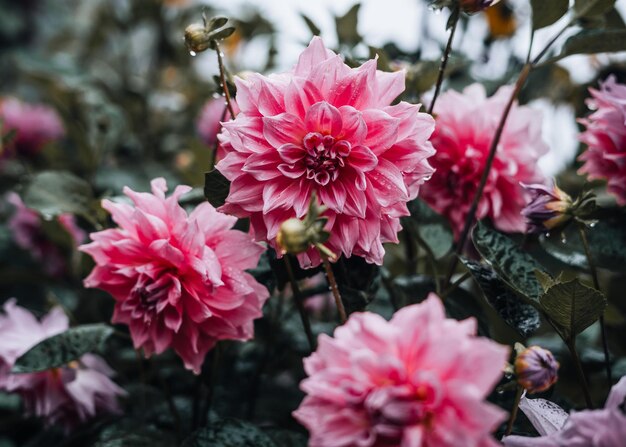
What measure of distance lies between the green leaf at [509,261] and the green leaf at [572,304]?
0.08 ft

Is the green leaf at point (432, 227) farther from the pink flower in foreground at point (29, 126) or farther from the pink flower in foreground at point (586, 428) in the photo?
the pink flower in foreground at point (29, 126)

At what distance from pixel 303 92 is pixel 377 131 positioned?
73 millimetres

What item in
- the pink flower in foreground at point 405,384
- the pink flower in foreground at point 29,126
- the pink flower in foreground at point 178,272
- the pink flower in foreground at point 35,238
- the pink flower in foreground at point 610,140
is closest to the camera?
the pink flower in foreground at point 405,384

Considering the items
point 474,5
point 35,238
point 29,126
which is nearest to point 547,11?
point 474,5

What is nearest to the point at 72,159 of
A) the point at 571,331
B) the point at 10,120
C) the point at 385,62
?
the point at 10,120

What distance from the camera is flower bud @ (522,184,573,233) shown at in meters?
0.64

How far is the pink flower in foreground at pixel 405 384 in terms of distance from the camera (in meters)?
0.39

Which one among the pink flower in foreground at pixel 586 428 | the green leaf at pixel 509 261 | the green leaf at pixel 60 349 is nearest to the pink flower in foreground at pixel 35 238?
the green leaf at pixel 60 349

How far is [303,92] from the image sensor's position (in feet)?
1.83

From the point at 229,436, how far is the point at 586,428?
1.16 ft

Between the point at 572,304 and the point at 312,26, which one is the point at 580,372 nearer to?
the point at 572,304

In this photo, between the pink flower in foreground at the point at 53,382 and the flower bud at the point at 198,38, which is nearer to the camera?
the flower bud at the point at 198,38

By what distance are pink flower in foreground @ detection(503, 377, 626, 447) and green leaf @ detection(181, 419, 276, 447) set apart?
260mm

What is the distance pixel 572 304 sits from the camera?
0.57 m
